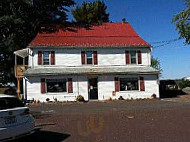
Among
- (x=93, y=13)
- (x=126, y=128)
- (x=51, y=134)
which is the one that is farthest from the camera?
(x=93, y=13)

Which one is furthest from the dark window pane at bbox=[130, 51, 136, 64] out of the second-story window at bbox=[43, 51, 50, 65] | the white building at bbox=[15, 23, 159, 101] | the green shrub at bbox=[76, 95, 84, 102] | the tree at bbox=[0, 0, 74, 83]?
the tree at bbox=[0, 0, 74, 83]

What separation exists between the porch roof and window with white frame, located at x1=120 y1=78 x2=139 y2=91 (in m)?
1.00

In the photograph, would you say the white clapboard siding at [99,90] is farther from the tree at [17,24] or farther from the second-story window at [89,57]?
the tree at [17,24]

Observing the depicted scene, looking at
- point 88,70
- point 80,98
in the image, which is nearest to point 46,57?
point 88,70

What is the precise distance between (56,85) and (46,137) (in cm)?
1848

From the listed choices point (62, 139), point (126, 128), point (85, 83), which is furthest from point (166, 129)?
point (85, 83)

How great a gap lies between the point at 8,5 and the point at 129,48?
14.6 m

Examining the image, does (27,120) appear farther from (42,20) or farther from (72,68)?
(42,20)

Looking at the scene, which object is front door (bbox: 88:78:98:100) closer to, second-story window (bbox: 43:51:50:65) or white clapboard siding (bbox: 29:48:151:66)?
white clapboard siding (bbox: 29:48:151:66)

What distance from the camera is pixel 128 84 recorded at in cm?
2930

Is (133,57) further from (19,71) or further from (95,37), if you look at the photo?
(19,71)

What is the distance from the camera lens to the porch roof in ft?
90.7

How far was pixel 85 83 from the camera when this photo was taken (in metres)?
28.5

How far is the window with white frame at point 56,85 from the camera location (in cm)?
2816
